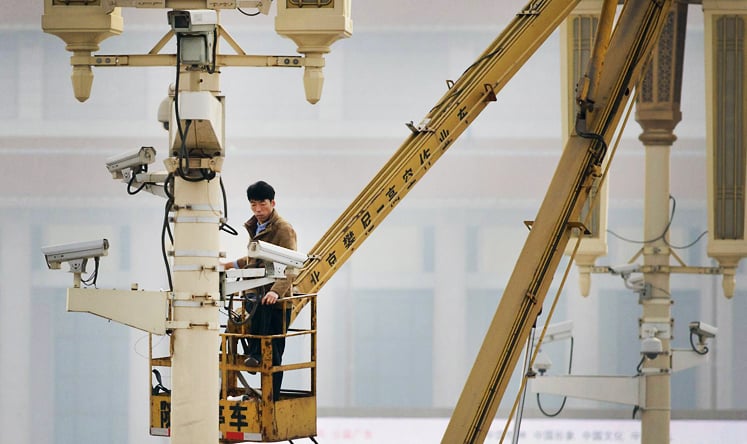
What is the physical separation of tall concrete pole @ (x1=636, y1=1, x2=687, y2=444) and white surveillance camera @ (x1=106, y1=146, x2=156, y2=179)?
23.8 feet

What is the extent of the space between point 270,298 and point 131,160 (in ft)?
5.53

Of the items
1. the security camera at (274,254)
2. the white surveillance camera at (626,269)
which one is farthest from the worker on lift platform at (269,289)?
the white surveillance camera at (626,269)

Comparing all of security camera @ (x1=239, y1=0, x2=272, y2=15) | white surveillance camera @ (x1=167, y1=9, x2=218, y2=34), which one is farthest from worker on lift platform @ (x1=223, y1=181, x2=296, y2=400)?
white surveillance camera @ (x1=167, y1=9, x2=218, y2=34)

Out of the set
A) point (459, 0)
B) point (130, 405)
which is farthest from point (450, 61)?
point (130, 405)

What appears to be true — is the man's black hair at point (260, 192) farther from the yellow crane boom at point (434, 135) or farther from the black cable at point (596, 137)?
the black cable at point (596, 137)

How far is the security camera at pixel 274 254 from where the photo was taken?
8.41 metres

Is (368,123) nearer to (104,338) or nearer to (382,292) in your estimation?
(382,292)

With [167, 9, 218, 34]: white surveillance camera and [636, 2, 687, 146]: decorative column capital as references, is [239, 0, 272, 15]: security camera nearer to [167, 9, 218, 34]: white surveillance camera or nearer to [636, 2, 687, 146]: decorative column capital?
[167, 9, 218, 34]: white surveillance camera

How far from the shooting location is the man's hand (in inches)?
373

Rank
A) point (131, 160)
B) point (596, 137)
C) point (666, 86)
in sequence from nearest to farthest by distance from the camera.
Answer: point (131, 160) → point (596, 137) → point (666, 86)

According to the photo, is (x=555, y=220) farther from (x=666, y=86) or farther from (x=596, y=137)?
(x=666, y=86)

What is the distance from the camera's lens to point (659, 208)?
1453 centimetres

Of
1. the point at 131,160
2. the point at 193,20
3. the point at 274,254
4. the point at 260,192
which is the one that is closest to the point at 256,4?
the point at 193,20

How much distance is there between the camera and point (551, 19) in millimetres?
11453
